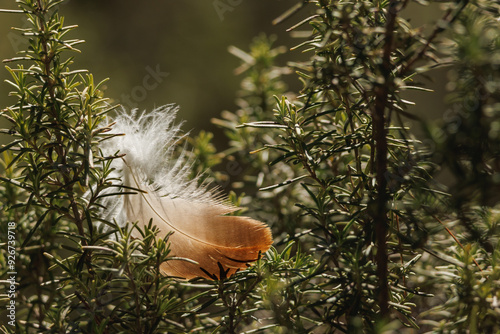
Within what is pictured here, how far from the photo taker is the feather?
435 millimetres

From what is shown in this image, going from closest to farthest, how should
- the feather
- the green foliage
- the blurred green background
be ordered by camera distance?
the green foliage < the feather < the blurred green background

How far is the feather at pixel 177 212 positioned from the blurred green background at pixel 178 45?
48.4 inches

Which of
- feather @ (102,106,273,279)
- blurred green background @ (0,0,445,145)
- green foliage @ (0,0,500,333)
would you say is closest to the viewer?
green foliage @ (0,0,500,333)

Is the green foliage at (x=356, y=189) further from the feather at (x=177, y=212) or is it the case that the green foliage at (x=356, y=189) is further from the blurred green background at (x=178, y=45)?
the blurred green background at (x=178, y=45)

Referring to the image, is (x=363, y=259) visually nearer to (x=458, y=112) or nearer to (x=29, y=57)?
(x=458, y=112)

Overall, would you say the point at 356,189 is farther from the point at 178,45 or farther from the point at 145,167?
the point at 178,45
